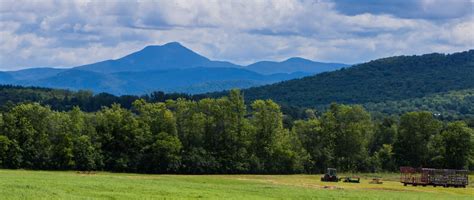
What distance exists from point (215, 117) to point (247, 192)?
54483 millimetres

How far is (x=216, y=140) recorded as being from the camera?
115 m

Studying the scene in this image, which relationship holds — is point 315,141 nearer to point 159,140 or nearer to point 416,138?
point 416,138

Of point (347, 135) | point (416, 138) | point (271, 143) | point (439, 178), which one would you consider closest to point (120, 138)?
point (271, 143)

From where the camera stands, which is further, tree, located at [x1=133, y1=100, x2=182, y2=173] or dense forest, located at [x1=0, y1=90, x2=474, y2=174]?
tree, located at [x1=133, y1=100, x2=182, y2=173]

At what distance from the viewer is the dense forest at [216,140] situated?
104m

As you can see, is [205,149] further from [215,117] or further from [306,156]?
[306,156]

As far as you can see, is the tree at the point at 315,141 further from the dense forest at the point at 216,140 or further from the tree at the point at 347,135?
the tree at the point at 347,135

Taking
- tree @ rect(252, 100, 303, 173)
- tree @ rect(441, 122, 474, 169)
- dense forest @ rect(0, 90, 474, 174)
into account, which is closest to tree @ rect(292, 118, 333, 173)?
dense forest @ rect(0, 90, 474, 174)

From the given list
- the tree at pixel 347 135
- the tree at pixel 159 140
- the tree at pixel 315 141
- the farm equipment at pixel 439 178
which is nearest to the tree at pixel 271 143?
the tree at pixel 315 141

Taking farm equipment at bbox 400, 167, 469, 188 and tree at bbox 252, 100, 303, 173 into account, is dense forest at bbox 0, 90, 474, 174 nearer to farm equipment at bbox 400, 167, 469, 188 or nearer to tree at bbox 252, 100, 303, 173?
tree at bbox 252, 100, 303, 173

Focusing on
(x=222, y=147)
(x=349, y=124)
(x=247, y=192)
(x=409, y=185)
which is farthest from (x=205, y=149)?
(x=247, y=192)

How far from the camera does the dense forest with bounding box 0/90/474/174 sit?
341 feet

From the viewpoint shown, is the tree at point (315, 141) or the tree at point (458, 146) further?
the tree at point (458, 146)

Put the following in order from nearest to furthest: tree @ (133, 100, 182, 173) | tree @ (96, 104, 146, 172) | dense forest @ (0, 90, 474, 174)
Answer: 1. dense forest @ (0, 90, 474, 174)
2. tree @ (96, 104, 146, 172)
3. tree @ (133, 100, 182, 173)
